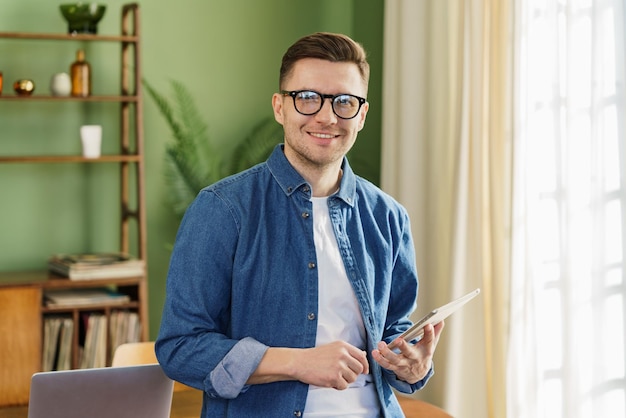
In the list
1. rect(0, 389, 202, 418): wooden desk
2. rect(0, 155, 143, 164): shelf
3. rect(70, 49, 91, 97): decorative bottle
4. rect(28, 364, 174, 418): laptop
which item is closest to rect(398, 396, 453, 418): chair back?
rect(0, 389, 202, 418): wooden desk

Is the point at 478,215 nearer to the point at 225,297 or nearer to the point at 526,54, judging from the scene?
the point at 526,54

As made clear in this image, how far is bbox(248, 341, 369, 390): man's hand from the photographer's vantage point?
1671 millimetres

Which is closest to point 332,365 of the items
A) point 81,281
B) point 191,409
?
point 191,409

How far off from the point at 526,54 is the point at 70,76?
2.11m

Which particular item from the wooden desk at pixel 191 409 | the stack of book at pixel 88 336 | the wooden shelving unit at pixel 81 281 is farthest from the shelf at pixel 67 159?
the wooden desk at pixel 191 409

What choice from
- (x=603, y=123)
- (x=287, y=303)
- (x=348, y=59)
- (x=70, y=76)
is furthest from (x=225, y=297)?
(x=70, y=76)

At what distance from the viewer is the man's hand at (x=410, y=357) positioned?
69.4 inches

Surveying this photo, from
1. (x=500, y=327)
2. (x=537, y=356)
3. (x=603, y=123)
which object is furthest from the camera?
(x=500, y=327)

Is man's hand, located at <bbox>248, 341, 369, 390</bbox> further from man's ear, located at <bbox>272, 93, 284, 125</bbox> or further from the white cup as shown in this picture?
the white cup

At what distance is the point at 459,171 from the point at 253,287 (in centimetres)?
215

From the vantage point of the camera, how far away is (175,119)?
4.67m

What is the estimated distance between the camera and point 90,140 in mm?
4199

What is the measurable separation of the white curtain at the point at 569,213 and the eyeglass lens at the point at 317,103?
1.36 m

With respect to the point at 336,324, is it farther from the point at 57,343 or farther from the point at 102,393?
the point at 57,343
